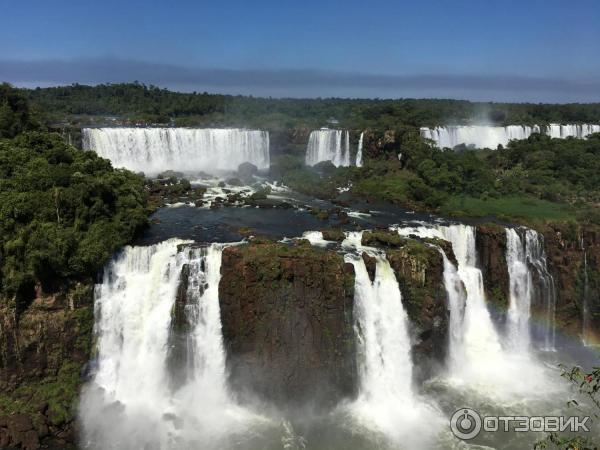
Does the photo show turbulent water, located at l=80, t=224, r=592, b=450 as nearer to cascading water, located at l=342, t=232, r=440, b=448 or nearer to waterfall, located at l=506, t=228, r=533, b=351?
cascading water, located at l=342, t=232, r=440, b=448

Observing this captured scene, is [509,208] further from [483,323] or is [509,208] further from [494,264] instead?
[483,323]

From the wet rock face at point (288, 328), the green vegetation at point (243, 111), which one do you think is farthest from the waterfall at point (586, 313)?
the green vegetation at point (243, 111)

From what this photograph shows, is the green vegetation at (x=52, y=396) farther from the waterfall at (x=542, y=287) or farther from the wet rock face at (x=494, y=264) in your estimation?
the waterfall at (x=542, y=287)

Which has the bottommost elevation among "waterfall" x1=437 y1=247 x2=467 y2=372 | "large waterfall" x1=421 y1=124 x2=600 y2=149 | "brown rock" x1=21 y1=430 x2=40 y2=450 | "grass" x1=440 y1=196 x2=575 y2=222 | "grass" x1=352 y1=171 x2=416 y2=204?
"brown rock" x1=21 y1=430 x2=40 y2=450

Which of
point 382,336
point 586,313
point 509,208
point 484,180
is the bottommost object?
point 586,313

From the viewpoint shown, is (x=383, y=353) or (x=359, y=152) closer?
(x=383, y=353)

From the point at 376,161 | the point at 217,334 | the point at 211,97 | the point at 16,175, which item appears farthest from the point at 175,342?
the point at 211,97

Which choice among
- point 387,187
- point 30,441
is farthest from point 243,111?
point 30,441

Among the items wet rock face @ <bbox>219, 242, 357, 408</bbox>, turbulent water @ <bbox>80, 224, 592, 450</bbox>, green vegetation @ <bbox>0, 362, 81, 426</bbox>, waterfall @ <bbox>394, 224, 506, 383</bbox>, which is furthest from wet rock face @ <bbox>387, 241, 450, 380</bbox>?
green vegetation @ <bbox>0, 362, 81, 426</bbox>
